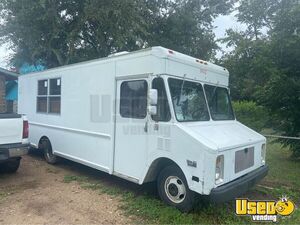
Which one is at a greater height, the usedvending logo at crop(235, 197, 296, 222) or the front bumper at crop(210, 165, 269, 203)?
the front bumper at crop(210, 165, 269, 203)

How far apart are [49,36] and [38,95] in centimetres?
523

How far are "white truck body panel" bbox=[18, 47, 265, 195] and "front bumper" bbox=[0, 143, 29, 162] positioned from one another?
1304mm

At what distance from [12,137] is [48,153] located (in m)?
2.26

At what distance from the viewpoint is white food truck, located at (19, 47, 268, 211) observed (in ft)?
15.2

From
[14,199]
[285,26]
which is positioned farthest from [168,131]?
[285,26]

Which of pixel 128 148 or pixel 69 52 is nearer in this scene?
pixel 128 148

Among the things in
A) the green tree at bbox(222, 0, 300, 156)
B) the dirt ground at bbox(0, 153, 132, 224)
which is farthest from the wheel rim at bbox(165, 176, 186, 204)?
the green tree at bbox(222, 0, 300, 156)

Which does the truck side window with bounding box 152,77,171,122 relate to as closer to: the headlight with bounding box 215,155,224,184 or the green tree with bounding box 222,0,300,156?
the headlight with bounding box 215,155,224,184

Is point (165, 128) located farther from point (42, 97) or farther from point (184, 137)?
point (42, 97)

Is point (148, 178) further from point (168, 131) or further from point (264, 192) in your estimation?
point (264, 192)

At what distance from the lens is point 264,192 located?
615 centimetres

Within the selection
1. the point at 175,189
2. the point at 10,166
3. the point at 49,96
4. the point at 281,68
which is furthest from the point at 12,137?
the point at 281,68

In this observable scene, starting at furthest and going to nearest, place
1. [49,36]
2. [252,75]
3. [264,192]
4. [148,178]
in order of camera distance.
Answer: [49,36] < [252,75] < [264,192] < [148,178]

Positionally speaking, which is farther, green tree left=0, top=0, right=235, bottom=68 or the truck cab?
green tree left=0, top=0, right=235, bottom=68
